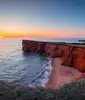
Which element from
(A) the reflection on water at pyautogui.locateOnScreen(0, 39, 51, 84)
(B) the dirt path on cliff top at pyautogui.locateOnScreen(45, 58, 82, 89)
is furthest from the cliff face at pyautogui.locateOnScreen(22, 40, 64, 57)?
(B) the dirt path on cliff top at pyautogui.locateOnScreen(45, 58, 82, 89)

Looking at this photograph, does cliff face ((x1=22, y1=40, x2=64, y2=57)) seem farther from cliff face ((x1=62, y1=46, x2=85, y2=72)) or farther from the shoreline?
cliff face ((x1=62, y1=46, x2=85, y2=72))

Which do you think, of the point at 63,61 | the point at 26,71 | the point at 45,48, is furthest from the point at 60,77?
the point at 45,48

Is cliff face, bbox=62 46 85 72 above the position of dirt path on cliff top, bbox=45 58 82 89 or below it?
above

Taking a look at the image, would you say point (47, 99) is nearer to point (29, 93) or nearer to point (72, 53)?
point (29, 93)

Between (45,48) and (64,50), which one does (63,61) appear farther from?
(45,48)

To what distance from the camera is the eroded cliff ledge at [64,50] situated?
24.1 m

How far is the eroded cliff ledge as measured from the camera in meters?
24.1

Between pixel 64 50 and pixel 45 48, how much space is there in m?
18.0

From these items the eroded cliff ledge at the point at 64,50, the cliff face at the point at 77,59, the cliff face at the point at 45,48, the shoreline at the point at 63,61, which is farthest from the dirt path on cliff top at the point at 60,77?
the cliff face at the point at 45,48

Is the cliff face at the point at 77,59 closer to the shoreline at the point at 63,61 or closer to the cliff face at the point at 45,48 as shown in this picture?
the shoreline at the point at 63,61

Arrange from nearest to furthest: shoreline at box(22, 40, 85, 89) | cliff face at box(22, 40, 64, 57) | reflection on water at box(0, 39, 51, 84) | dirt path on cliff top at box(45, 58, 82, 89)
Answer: dirt path on cliff top at box(45, 58, 82, 89), shoreline at box(22, 40, 85, 89), reflection on water at box(0, 39, 51, 84), cliff face at box(22, 40, 64, 57)

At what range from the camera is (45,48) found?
51.9 metres

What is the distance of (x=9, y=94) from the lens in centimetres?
446

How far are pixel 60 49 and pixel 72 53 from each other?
15.3m
